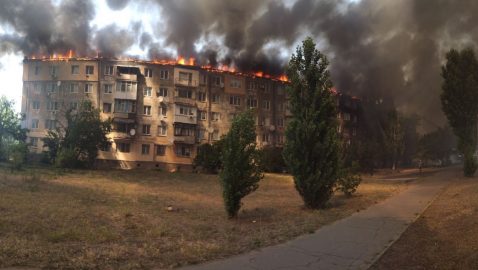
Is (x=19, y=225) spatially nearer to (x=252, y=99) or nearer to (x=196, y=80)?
(x=196, y=80)

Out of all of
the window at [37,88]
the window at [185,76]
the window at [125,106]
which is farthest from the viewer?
the window at [37,88]

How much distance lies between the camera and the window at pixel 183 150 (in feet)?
204

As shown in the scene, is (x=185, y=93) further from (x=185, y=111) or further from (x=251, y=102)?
(x=251, y=102)

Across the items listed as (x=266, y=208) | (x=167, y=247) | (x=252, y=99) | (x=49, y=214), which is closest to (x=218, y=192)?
(x=266, y=208)

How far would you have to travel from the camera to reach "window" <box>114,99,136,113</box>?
198ft

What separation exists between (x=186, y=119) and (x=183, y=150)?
4.41 m

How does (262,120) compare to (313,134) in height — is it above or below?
above

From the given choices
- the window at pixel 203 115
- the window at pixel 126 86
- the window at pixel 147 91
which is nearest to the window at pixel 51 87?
the window at pixel 126 86

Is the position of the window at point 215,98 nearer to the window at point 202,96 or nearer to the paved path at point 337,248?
the window at point 202,96

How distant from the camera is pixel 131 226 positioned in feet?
45.3

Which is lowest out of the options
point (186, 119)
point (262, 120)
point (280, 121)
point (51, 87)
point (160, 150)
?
point (160, 150)

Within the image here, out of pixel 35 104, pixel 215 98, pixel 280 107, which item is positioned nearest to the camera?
pixel 35 104

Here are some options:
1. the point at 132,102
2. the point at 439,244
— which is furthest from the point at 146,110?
the point at 439,244

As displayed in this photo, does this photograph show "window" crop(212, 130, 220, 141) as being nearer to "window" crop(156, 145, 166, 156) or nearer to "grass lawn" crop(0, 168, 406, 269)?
"window" crop(156, 145, 166, 156)
